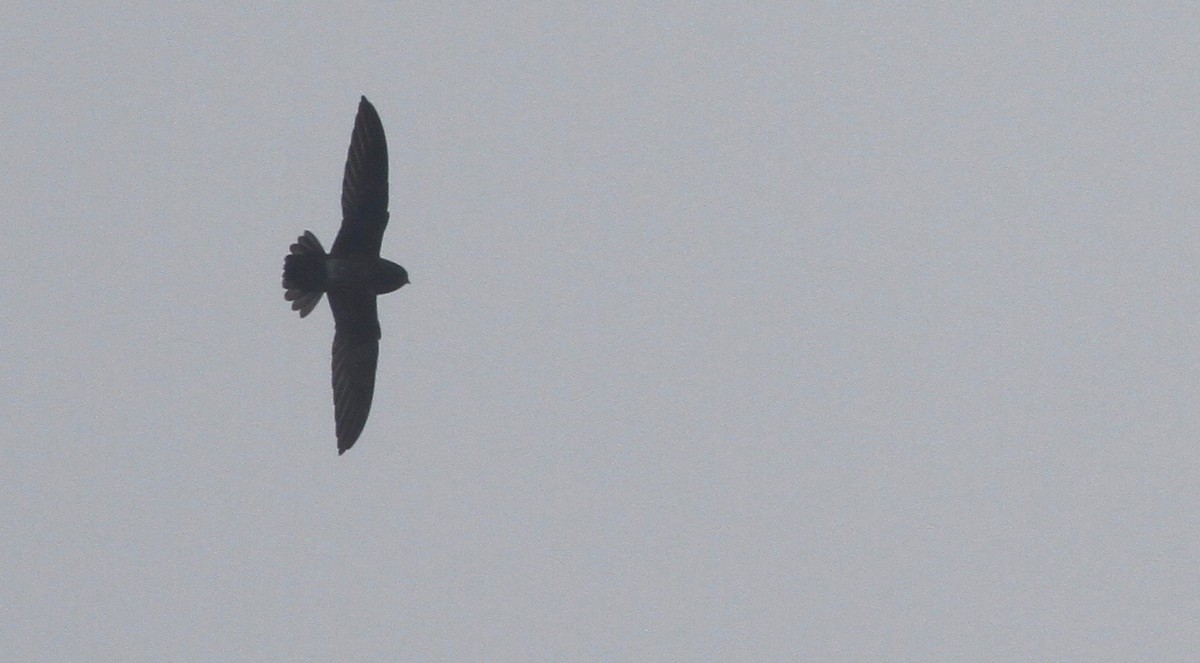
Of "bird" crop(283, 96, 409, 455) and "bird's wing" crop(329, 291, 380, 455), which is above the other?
"bird" crop(283, 96, 409, 455)

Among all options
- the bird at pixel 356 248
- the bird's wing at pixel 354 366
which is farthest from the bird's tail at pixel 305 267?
the bird's wing at pixel 354 366

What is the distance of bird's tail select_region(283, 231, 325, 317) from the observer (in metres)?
16.5

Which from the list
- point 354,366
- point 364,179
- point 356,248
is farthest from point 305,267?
point 354,366

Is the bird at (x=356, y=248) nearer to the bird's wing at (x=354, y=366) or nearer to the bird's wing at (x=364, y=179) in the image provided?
the bird's wing at (x=364, y=179)

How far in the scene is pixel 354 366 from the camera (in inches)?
698

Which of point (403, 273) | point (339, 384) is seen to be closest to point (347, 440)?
point (339, 384)

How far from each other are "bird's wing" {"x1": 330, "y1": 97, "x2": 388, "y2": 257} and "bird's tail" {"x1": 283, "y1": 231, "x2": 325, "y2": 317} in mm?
275

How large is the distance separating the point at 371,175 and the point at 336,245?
77cm

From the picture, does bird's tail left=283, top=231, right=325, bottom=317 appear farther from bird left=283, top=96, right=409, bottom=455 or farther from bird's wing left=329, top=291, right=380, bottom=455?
bird's wing left=329, top=291, right=380, bottom=455

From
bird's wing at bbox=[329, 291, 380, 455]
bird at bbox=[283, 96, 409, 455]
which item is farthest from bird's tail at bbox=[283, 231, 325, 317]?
bird's wing at bbox=[329, 291, 380, 455]

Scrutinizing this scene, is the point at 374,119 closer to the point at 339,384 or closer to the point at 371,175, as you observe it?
the point at 371,175

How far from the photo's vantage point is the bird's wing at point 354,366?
17.5 metres

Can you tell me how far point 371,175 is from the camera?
1656cm

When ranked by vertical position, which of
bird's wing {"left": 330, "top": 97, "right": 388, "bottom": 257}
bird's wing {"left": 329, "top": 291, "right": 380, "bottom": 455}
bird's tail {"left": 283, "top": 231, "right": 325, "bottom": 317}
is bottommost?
bird's wing {"left": 329, "top": 291, "right": 380, "bottom": 455}
